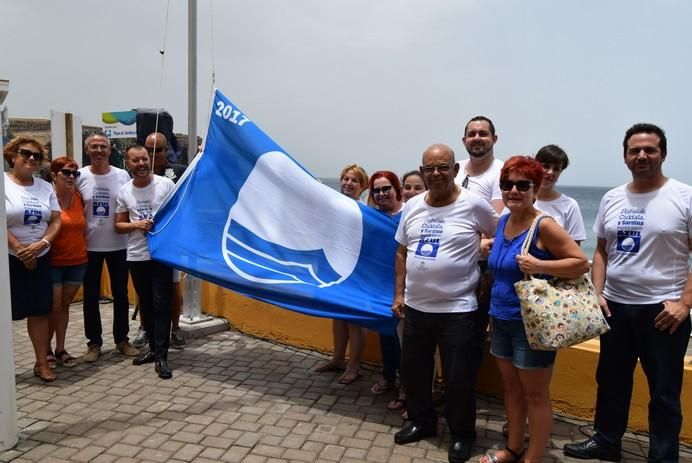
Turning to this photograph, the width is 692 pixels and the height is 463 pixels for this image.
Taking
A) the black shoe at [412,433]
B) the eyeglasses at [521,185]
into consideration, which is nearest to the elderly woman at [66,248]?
the black shoe at [412,433]

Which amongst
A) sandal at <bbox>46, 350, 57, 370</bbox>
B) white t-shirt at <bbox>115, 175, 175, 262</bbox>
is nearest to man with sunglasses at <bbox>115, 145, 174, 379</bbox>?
white t-shirt at <bbox>115, 175, 175, 262</bbox>

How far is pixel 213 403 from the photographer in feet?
14.1

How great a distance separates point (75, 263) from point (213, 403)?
1845 mm

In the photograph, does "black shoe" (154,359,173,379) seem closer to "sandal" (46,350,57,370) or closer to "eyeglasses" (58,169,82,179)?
"sandal" (46,350,57,370)

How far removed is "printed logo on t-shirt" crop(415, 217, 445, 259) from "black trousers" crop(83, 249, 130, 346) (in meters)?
3.12

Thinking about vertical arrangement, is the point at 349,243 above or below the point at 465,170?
below

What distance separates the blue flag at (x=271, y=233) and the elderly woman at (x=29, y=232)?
0.85 meters

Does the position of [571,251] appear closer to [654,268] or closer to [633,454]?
[654,268]

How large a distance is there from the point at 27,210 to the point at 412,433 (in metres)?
3.45

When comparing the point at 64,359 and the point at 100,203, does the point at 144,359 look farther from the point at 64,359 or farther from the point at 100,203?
the point at 100,203

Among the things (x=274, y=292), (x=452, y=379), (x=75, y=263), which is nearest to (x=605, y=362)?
(x=452, y=379)

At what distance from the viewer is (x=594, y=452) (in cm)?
355

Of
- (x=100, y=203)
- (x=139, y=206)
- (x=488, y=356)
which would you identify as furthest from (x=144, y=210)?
(x=488, y=356)

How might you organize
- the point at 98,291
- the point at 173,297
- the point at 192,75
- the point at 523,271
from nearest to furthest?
the point at 523,271 → the point at 98,291 → the point at 173,297 → the point at 192,75
